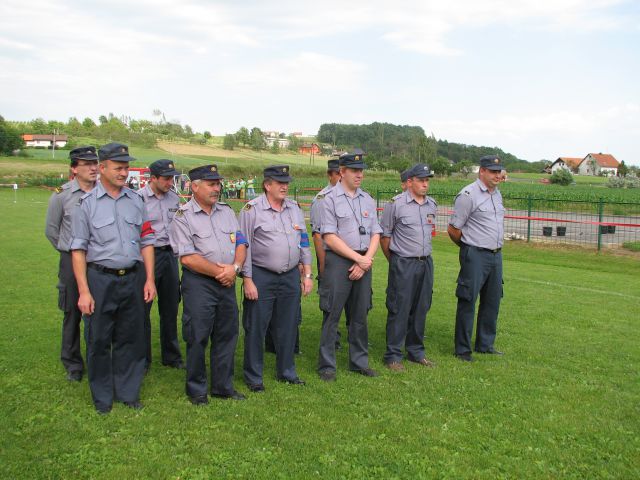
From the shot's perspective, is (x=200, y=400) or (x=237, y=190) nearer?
(x=200, y=400)

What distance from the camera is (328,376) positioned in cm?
608

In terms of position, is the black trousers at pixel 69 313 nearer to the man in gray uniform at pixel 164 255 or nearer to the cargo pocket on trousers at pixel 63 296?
the cargo pocket on trousers at pixel 63 296

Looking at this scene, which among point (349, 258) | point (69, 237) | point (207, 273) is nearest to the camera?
point (207, 273)

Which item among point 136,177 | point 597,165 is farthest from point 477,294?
point 597,165

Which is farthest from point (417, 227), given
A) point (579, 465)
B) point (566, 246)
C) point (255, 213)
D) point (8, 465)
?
point (566, 246)

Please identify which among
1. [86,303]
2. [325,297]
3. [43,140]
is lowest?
[325,297]

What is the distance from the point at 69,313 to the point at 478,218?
14.9 feet

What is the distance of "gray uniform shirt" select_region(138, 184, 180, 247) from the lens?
632 centimetres

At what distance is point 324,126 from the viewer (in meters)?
111

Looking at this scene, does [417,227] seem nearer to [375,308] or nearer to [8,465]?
[375,308]

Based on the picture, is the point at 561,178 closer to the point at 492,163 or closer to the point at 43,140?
the point at 492,163

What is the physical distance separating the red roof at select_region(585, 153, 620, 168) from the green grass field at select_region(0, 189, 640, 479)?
125900 mm

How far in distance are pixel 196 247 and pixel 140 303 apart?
0.68 metres

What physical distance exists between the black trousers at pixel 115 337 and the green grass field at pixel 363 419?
201 millimetres
